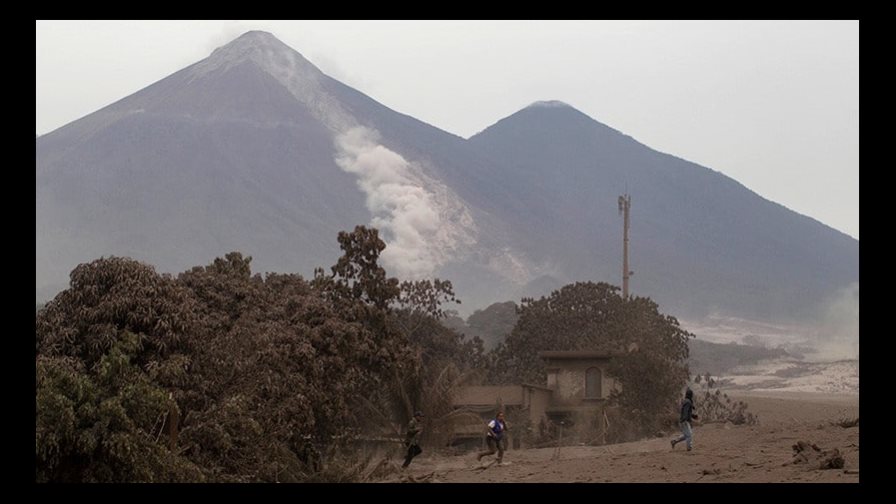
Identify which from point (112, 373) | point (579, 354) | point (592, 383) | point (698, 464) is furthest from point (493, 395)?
point (112, 373)

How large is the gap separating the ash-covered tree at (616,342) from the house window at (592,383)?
1.03 metres

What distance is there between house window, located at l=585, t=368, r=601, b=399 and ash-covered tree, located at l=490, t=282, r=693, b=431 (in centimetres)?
103

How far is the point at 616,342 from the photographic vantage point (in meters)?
51.2

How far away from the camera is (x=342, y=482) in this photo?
25156 mm

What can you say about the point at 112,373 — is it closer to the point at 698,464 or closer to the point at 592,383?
the point at 698,464

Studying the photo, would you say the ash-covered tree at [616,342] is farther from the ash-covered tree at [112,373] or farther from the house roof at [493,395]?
the ash-covered tree at [112,373]

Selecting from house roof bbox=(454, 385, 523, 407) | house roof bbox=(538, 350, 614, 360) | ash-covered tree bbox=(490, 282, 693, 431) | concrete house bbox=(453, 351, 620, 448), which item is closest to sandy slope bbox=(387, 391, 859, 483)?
ash-covered tree bbox=(490, 282, 693, 431)

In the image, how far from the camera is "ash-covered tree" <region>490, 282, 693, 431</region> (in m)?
42.8

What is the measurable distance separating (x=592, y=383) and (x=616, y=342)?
454cm

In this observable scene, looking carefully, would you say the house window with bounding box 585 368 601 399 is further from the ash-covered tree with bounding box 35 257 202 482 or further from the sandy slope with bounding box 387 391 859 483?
the ash-covered tree with bounding box 35 257 202 482

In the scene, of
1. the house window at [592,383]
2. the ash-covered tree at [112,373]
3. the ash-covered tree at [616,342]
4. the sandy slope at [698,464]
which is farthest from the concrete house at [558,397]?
the ash-covered tree at [112,373]
